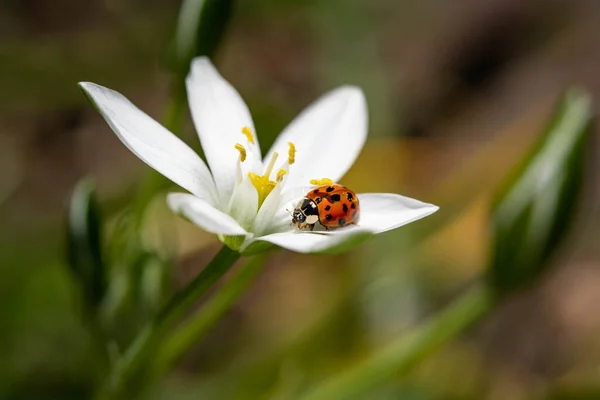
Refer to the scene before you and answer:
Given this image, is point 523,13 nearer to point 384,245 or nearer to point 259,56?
point 259,56

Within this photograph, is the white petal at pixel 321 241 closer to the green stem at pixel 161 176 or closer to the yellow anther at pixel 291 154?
the yellow anther at pixel 291 154

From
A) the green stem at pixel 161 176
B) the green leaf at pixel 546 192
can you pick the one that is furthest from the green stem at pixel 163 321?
the green leaf at pixel 546 192

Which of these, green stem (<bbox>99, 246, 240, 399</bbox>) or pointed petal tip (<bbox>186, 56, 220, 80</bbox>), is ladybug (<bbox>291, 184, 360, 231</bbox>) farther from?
pointed petal tip (<bbox>186, 56, 220, 80</bbox>)

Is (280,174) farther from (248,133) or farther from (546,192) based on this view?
(546,192)

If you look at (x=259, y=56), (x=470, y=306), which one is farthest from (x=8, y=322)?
(x=259, y=56)

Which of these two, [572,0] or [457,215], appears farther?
[572,0]

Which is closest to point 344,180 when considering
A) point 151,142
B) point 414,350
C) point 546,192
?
point 414,350
